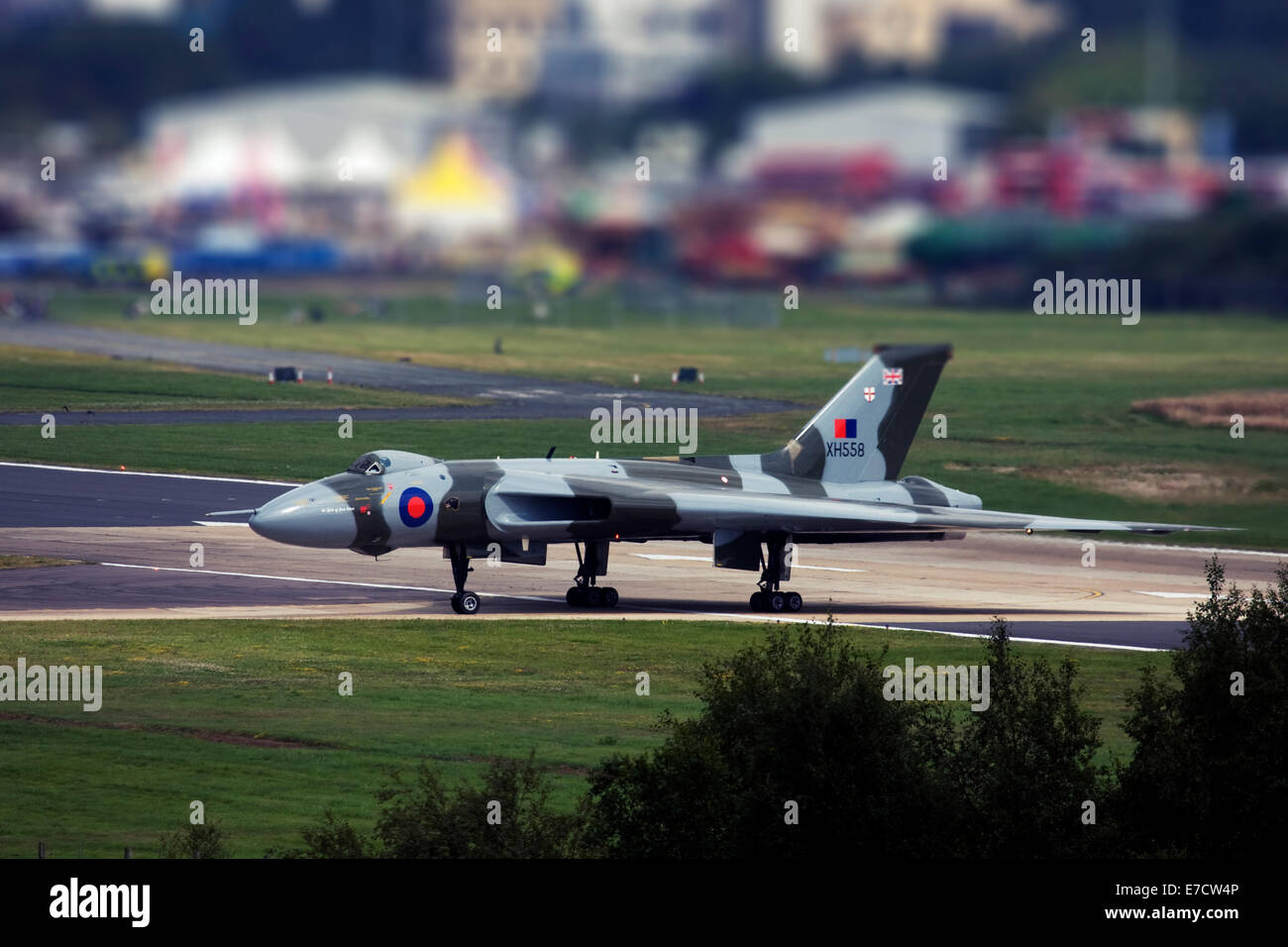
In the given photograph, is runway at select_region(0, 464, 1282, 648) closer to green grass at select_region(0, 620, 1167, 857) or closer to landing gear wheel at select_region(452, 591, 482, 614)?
landing gear wheel at select_region(452, 591, 482, 614)

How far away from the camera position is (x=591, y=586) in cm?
4431

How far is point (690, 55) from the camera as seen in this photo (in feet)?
176

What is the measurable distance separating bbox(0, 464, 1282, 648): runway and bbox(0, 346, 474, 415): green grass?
14.3 meters

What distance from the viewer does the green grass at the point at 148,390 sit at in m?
73.7

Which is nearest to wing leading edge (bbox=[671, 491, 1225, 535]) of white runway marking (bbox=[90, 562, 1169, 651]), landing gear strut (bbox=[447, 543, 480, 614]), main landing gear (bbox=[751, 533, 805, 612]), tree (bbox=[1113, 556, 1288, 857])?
main landing gear (bbox=[751, 533, 805, 612])

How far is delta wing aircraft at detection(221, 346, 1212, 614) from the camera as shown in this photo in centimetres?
4116

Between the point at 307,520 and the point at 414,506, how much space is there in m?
2.35

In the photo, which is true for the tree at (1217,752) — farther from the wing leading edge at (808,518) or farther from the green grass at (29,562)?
the green grass at (29,562)

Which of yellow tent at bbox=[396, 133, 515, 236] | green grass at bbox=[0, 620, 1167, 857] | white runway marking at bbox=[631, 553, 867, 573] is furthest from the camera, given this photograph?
yellow tent at bbox=[396, 133, 515, 236]

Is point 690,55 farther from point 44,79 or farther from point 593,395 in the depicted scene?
point 593,395

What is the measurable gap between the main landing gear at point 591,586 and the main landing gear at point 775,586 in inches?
134

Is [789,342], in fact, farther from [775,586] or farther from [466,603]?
[466,603]

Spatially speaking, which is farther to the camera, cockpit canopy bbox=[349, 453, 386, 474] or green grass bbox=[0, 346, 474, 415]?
green grass bbox=[0, 346, 474, 415]

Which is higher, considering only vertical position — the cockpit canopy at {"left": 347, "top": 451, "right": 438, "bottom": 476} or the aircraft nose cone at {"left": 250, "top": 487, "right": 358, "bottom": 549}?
the cockpit canopy at {"left": 347, "top": 451, "right": 438, "bottom": 476}
